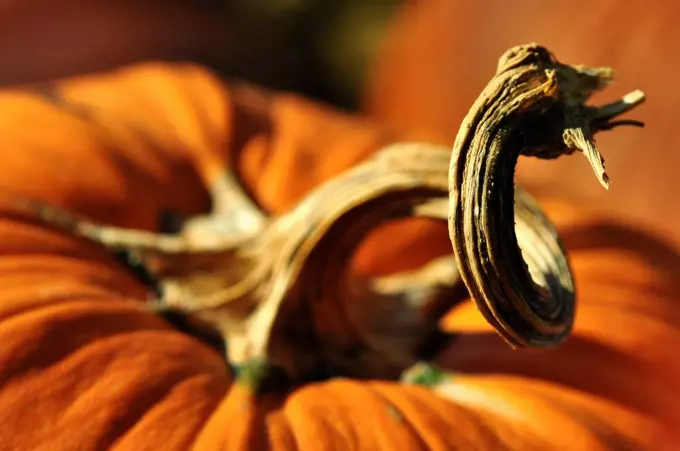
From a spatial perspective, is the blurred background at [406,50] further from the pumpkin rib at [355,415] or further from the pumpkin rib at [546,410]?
the pumpkin rib at [355,415]

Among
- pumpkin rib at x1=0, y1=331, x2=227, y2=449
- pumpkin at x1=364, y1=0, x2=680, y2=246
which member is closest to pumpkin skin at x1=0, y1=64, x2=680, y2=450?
pumpkin rib at x1=0, y1=331, x2=227, y2=449

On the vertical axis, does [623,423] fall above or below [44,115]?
below

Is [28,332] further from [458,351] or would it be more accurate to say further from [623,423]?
[623,423]

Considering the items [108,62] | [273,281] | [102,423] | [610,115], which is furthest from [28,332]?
[108,62]

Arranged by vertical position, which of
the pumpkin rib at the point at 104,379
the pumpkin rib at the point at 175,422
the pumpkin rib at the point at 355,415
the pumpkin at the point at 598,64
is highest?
the pumpkin at the point at 598,64

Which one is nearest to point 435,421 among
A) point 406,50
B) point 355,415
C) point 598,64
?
point 355,415

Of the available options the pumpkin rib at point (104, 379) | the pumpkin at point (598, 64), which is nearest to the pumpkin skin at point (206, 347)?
the pumpkin rib at point (104, 379)

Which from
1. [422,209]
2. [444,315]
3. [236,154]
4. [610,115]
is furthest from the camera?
[236,154]
